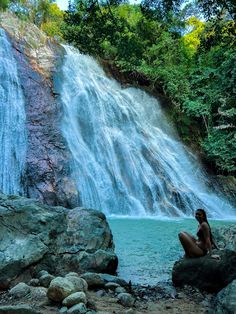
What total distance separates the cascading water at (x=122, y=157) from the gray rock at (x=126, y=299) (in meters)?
7.91

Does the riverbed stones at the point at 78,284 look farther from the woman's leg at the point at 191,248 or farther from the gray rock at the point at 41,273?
the woman's leg at the point at 191,248

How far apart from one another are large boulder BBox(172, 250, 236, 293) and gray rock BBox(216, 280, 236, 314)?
3.32 feet

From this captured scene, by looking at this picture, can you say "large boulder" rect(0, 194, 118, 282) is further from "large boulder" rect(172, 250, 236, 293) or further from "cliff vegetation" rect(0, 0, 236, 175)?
"cliff vegetation" rect(0, 0, 236, 175)

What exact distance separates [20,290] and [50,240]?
4.08 ft

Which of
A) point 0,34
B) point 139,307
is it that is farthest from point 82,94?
point 139,307

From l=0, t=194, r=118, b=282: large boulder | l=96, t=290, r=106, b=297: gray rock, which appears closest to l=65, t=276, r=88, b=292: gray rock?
l=96, t=290, r=106, b=297: gray rock

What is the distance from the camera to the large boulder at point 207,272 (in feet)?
15.9

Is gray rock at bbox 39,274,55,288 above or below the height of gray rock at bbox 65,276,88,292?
below

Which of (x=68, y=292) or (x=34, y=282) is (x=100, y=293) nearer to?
(x=68, y=292)

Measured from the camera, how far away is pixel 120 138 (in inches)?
615

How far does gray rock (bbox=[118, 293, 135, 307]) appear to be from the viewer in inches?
159

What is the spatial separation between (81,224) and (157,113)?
50.2ft

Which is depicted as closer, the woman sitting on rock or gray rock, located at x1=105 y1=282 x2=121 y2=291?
gray rock, located at x1=105 y1=282 x2=121 y2=291

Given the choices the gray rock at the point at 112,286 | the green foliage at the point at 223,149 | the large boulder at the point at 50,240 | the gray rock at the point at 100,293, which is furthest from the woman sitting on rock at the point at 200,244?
the green foliage at the point at 223,149
